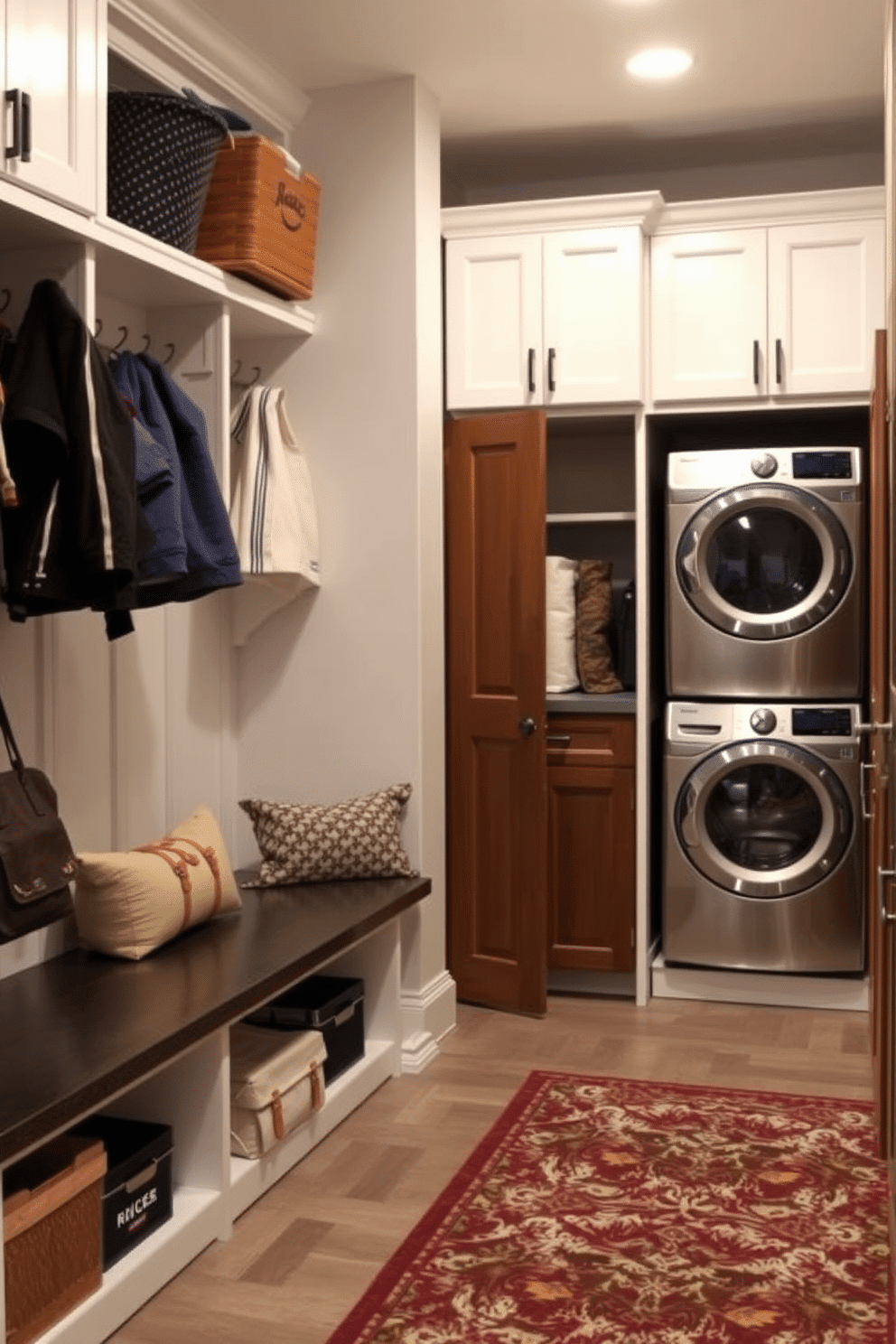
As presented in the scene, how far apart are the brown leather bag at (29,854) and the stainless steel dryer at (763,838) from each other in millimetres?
2302

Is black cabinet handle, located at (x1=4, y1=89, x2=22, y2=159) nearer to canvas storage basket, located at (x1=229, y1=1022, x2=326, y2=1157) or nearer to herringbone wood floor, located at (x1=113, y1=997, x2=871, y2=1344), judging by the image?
canvas storage basket, located at (x1=229, y1=1022, x2=326, y2=1157)

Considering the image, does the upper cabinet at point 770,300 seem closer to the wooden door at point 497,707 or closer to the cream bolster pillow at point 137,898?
the wooden door at point 497,707

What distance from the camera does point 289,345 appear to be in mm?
4148

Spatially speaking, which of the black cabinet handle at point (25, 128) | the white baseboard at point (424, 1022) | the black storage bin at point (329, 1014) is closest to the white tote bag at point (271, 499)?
the black storage bin at point (329, 1014)

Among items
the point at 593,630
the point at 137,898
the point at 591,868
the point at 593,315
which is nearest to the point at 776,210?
the point at 593,315

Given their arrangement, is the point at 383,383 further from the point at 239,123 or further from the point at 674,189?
the point at 674,189

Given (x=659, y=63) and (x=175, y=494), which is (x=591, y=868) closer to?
(x=175, y=494)

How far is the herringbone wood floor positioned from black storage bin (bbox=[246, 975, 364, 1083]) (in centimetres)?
14

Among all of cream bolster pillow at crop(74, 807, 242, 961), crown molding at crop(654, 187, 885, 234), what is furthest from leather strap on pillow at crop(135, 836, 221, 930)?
crown molding at crop(654, 187, 885, 234)

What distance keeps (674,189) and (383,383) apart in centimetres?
148

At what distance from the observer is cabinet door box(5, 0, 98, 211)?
266 centimetres

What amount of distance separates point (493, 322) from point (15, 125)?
212 centimetres

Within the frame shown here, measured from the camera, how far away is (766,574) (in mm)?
4594

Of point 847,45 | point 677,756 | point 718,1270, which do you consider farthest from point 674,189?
point 718,1270
